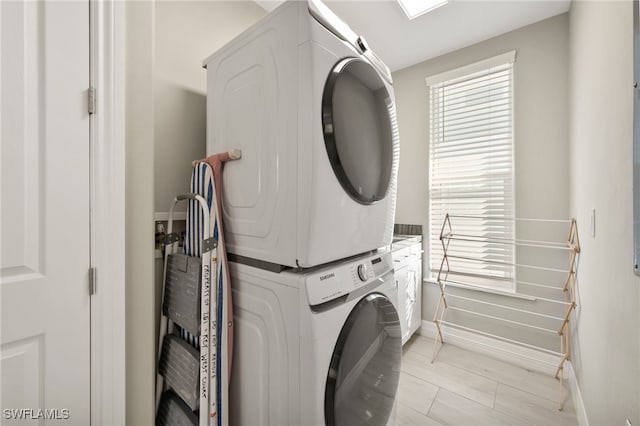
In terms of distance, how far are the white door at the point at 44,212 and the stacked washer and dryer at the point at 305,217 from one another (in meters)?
0.49

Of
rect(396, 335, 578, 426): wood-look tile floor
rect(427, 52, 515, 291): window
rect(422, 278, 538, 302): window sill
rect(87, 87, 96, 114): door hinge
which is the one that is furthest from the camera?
rect(427, 52, 515, 291): window

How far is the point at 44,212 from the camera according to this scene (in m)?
0.88

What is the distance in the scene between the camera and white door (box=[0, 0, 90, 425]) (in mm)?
819

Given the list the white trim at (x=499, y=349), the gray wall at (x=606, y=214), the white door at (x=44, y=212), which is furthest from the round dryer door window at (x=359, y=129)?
the white trim at (x=499, y=349)

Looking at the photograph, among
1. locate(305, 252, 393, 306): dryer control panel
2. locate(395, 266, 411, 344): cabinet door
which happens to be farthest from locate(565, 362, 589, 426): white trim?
locate(305, 252, 393, 306): dryer control panel

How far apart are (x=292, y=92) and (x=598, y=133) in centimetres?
144

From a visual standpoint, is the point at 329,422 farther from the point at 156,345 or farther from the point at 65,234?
the point at 65,234

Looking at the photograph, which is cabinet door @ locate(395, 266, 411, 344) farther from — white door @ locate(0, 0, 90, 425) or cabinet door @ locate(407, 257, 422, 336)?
white door @ locate(0, 0, 90, 425)

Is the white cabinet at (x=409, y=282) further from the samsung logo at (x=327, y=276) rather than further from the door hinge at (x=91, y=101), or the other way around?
the door hinge at (x=91, y=101)

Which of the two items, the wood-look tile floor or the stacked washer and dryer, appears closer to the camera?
the stacked washer and dryer

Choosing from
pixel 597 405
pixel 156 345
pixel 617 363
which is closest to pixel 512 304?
pixel 597 405

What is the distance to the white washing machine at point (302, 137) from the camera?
815 millimetres

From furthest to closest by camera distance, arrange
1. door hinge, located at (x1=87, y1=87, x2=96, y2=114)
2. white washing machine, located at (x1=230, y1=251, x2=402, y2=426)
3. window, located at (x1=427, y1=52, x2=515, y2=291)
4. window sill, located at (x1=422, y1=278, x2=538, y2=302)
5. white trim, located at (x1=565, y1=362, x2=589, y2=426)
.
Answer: window, located at (x1=427, y1=52, x2=515, y2=291)
window sill, located at (x1=422, y1=278, x2=538, y2=302)
white trim, located at (x1=565, y1=362, x2=589, y2=426)
door hinge, located at (x1=87, y1=87, x2=96, y2=114)
white washing machine, located at (x1=230, y1=251, x2=402, y2=426)

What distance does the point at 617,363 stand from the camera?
955 millimetres
